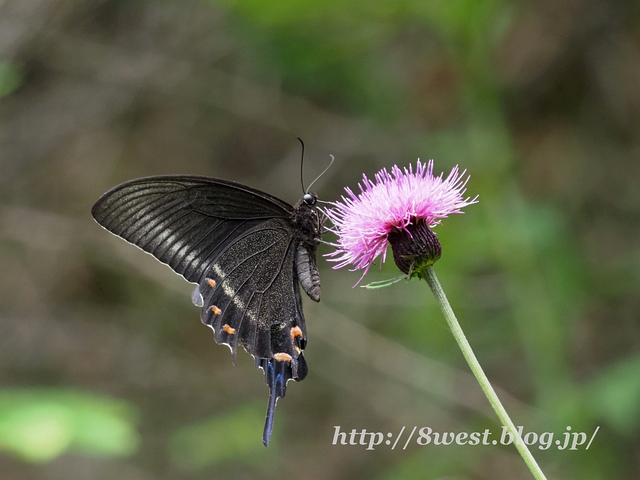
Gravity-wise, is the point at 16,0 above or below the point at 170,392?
above

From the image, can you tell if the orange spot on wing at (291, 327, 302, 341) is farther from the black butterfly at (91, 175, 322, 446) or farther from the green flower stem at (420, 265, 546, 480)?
the green flower stem at (420, 265, 546, 480)

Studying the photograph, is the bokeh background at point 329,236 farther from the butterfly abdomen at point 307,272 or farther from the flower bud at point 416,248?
the flower bud at point 416,248

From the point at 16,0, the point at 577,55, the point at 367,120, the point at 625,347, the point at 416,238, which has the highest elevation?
the point at 577,55

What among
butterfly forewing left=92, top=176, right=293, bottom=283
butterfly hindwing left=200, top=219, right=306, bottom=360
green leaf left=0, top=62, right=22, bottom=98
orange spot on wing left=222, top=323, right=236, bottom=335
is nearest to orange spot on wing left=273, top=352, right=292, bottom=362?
butterfly hindwing left=200, top=219, right=306, bottom=360

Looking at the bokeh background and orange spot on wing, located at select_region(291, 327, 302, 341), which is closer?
orange spot on wing, located at select_region(291, 327, 302, 341)

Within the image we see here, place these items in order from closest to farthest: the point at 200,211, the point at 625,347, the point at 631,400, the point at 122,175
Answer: the point at 200,211 < the point at 631,400 < the point at 625,347 < the point at 122,175

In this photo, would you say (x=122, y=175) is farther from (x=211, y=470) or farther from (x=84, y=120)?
(x=211, y=470)

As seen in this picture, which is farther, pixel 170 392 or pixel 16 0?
pixel 170 392

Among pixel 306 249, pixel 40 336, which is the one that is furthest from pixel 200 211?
pixel 40 336
